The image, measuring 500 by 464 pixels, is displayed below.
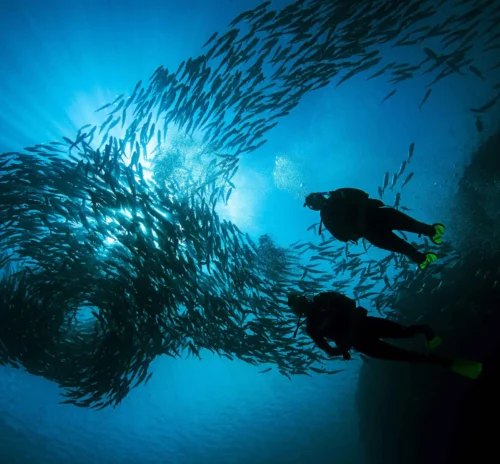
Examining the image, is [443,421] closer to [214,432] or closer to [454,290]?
[454,290]

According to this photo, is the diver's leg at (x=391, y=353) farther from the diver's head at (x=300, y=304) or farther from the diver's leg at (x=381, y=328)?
the diver's head at (x=300, y=304)

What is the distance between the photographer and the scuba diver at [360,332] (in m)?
2.91

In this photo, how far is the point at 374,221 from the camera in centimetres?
355

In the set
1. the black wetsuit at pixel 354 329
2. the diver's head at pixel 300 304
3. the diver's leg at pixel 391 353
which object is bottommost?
the diver's leg at pixel 391 353

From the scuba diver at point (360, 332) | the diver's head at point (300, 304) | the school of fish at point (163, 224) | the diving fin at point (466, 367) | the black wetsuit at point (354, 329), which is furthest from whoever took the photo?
the school of fish at point (163, 224)

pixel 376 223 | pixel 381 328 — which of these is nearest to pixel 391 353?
pixel 381 328

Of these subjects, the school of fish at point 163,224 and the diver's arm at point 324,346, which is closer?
the diver's arm at point 324,346

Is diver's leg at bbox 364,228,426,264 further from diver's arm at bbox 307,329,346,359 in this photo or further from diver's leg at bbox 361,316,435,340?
diver's arm at bbox 307,329,346,359

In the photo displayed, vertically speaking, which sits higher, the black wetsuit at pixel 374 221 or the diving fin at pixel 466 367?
the black wetsuit at pixel 374 221

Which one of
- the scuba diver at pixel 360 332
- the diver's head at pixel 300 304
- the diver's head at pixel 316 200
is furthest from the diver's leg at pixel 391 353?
the diver's head at pixel 316 200

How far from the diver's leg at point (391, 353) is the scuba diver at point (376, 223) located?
107 centimetres

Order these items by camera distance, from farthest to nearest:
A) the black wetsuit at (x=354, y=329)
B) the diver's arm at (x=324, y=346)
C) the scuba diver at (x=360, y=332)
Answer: the diver's arm at (x=324, y=346) → the black wetsuit at (x=354, y=329) → the scuba diver at (x=360, y=332)

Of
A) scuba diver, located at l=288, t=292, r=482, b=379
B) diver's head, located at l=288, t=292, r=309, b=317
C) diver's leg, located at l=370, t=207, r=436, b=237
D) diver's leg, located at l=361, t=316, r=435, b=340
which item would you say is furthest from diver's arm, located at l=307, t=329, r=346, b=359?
diver's leg, located at l=370, t=207, r=436, b=237

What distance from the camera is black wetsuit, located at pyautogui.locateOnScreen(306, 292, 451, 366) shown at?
124 inches
